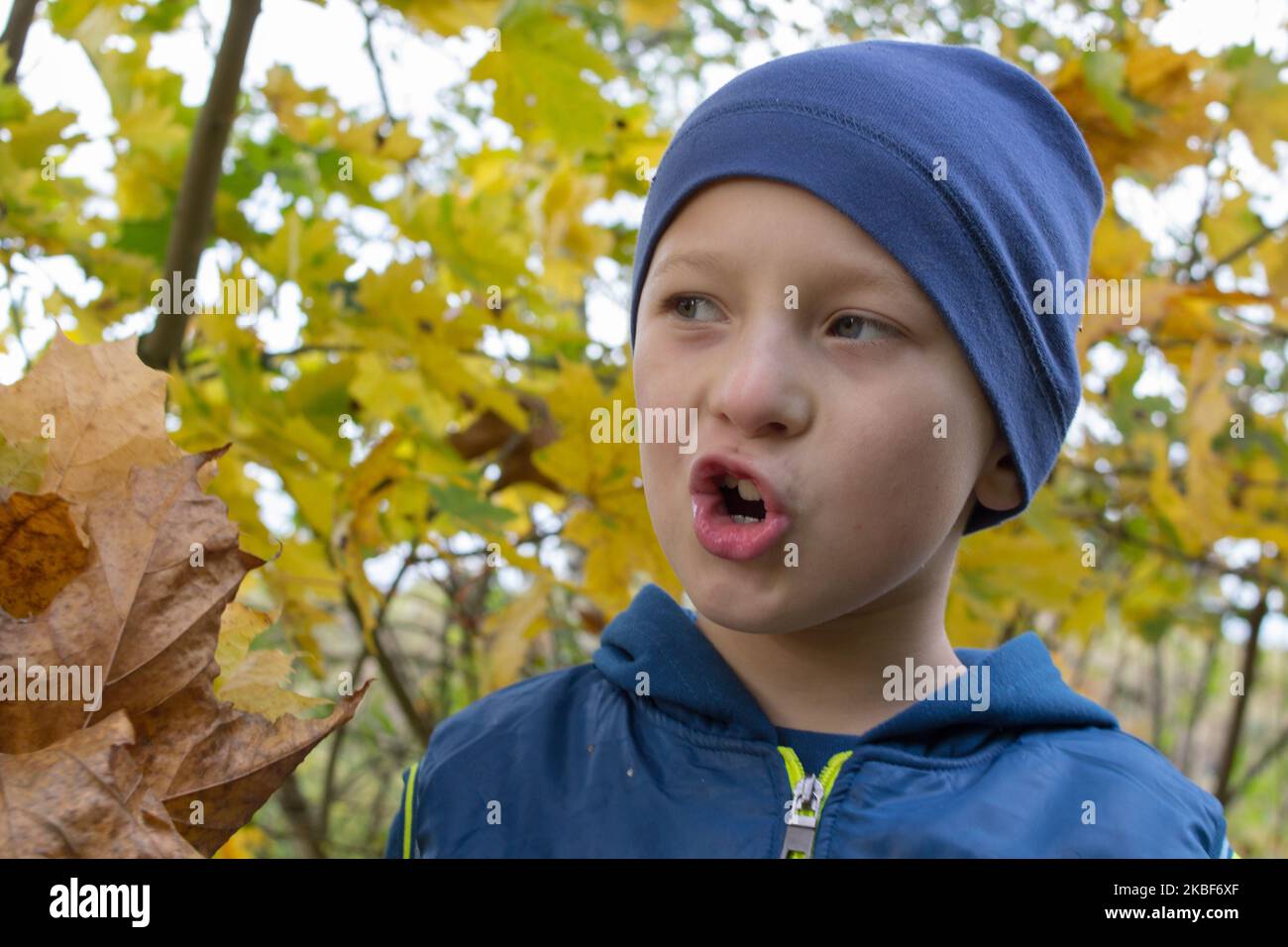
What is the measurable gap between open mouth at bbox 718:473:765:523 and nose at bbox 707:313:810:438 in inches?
1.6

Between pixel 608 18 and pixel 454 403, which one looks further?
pixel 608 18

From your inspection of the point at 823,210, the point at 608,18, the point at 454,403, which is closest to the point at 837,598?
the point at 823,210

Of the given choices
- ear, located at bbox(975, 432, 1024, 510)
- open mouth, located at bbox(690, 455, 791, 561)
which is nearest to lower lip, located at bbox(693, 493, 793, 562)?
open mouth, located at bbox(690, 455, 791, 561)

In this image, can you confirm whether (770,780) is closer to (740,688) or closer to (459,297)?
(740,688)

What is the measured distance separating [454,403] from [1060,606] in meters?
0.68

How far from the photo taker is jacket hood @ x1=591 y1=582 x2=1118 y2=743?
86 centimetres

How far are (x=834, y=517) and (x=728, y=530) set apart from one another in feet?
0.21

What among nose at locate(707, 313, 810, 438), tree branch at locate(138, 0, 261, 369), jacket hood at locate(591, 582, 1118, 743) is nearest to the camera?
nose at locate(707, 313, 810, 438)

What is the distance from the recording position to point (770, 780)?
839 mm

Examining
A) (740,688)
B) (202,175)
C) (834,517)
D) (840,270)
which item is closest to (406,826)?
(740,688)

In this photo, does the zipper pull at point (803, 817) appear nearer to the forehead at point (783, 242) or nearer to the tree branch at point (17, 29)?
the forehead at point (783, 242)

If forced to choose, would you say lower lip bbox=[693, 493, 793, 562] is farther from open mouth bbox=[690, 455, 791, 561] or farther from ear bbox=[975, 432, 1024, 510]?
ear bbox=[975, 432, 1024, 510]

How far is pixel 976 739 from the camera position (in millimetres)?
878
